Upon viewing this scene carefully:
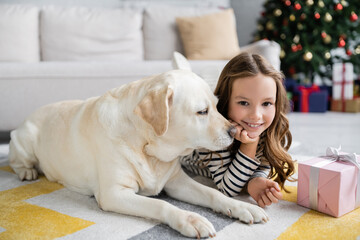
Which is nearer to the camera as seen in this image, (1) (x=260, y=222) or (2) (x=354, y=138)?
(1) (x=260, y=222)

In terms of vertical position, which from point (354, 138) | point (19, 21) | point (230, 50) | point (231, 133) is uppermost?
point (19, 21)

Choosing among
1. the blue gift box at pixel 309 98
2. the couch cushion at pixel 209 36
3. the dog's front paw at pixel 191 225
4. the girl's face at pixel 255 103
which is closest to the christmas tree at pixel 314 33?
the blue gift box at pixel 309 98

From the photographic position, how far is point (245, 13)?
201 inches

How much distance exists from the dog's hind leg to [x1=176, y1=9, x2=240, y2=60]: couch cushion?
212cm

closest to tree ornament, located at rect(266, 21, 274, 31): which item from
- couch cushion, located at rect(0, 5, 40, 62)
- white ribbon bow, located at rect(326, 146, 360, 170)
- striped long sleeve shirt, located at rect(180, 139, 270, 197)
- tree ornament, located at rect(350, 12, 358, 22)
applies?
tree ornament, located at rect(350, 12, 358, 22)

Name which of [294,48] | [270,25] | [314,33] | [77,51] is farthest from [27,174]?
[314,33]

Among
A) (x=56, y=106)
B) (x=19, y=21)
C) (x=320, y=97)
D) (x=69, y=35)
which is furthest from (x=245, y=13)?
(x=56, y=106)

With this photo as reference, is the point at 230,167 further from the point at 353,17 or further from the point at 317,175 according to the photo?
the point at 353,17

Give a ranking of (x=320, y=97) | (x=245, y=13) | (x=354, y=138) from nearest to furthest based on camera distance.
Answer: (x=354, y=138) < (x=320, y=97) < (x=245, y=13)

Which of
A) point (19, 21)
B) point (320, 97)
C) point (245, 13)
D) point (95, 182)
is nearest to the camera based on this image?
point (95, 182)

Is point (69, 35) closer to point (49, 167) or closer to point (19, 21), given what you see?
point (19, 21)

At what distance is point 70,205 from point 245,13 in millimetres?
4539

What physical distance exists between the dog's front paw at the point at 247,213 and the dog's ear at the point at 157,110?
40 cm

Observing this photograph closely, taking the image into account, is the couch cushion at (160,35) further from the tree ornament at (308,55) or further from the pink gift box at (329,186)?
the pink gift box at (329,186)
